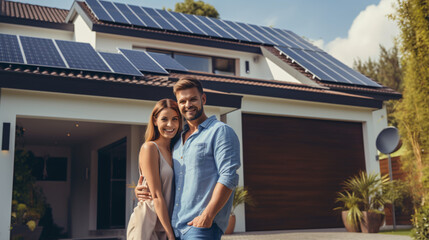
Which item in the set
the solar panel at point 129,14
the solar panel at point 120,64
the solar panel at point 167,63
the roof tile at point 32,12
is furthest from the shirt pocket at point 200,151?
the roof tile at point 32,12

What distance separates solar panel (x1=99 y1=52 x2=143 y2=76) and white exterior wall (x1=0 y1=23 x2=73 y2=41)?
5.12 metres

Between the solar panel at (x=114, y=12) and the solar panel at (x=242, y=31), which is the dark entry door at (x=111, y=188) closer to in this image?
the solar panel at (x=114, y=12)

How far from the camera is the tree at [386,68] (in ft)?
117

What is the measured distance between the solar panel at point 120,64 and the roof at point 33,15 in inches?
201

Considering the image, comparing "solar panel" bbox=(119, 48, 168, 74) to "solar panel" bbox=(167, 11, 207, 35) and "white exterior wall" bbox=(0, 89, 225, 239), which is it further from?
"solar panel" bbox=(167, 11, 207, 35)

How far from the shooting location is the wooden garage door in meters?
12.1

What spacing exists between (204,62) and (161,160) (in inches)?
505

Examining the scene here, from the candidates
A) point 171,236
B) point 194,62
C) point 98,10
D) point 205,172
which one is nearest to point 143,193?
point 171,236

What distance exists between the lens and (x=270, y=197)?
12.2 meters

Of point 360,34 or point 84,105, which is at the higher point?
point 360,34

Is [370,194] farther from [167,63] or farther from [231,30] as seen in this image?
[231,30]

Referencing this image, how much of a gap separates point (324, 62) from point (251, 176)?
241 inches

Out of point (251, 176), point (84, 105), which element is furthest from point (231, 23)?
point (84, 105)

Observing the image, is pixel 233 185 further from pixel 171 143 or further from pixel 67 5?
pixel 67 5
